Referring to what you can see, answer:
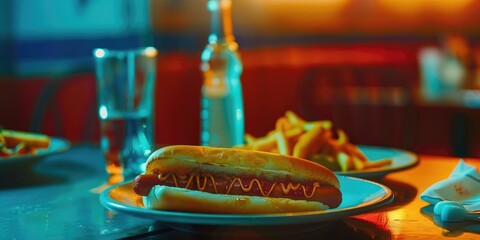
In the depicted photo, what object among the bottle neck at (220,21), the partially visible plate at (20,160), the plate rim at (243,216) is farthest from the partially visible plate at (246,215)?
the bottle neck at (220,21)

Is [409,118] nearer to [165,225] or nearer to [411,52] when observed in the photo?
[165,225]

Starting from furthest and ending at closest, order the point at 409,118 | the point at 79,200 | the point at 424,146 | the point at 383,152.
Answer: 1. the point at 424,146
2. the point at 409,118
3. the point at 383,152
4. the point at 79,200

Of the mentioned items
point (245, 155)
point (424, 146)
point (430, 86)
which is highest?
point (245, 155)

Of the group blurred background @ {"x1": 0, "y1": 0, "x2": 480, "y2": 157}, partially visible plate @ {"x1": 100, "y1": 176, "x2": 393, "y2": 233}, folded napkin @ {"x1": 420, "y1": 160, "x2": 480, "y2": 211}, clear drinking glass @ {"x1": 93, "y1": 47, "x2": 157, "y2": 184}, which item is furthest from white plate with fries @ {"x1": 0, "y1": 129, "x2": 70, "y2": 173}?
blurred background @ {"x1": 0, "y1": 0, "x2": 480, "y2": 157}

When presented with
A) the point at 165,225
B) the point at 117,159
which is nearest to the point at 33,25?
the point at 117,159

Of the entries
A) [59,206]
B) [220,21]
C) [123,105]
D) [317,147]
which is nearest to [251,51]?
[220,21]

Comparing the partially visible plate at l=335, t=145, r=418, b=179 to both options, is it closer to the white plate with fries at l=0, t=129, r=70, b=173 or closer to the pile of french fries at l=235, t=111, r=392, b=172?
the pile of french fries at l=235, t=111, r=392, b=172

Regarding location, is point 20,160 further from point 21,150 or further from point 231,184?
point 231,184
